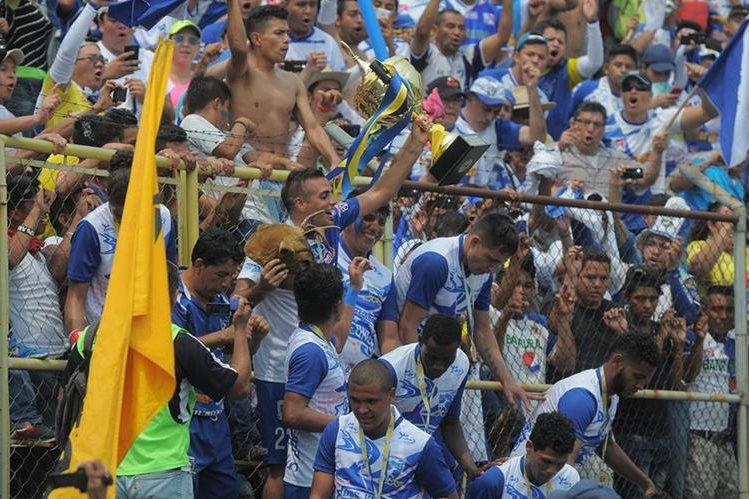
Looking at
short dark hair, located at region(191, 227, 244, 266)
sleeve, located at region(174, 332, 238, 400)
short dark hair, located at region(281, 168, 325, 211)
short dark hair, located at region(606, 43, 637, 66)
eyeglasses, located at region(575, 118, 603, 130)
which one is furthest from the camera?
short dark hair, located at region(606, 43, 637, 66)

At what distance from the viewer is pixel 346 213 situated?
379 inches

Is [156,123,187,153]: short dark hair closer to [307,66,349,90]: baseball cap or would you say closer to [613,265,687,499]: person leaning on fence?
[307,66,349,90]: baseball cap

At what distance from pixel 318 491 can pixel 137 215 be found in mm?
1796

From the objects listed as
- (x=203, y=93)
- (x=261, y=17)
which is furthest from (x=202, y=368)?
(x=261, y=17)

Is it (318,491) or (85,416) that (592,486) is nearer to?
(318,491)

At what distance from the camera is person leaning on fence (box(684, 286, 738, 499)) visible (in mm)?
11641

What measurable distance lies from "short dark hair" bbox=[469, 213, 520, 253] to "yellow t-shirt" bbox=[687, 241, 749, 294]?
120 inches

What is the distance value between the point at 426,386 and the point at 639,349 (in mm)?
1255

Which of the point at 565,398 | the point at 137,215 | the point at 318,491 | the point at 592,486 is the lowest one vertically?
the point at 565,398

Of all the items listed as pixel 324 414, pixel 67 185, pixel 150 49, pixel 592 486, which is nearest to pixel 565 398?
pixel 324 414

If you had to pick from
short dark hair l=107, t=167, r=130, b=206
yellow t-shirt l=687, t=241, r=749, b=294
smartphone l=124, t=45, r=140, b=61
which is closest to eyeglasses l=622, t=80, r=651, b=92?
yellow t-shirt l=687, t=241, r=749, b=294

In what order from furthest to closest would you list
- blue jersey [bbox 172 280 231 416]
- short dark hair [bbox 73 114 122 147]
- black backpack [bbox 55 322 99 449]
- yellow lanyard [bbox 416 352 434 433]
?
1. short dark hair [bbox 73 114 122 147]
2. yellow lanyard [bbox 416 352 434 433]
3. blue jersey [bbox 172 280 231 416]
4. black backpack [bbox 55 322 99 449]

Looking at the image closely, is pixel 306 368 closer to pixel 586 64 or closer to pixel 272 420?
pixel 272 420

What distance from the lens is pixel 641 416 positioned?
451 inches
